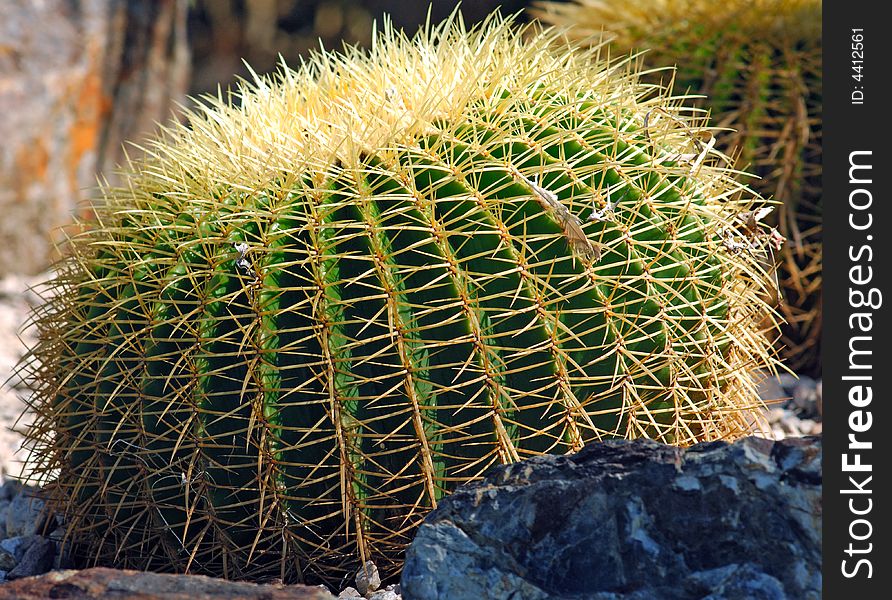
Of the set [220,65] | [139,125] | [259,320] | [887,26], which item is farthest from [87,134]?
[887,26]

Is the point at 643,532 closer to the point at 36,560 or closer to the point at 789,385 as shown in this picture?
the point at 36,560

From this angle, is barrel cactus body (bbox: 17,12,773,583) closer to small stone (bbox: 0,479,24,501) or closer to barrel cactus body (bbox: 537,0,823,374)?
small stone (bbox: 0,479,24,501)

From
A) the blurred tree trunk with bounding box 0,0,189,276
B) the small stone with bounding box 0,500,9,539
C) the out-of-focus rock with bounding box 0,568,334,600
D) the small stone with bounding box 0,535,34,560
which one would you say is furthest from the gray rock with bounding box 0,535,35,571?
the blurred tree trunk with bounding box 0,0,189,276

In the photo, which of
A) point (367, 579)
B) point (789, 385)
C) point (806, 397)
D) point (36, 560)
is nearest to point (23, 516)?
point (36, 560)

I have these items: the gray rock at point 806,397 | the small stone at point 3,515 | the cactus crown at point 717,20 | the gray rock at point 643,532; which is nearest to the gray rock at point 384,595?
the gray rock at point 643,532

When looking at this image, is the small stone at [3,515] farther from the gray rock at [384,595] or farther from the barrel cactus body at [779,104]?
the barrel cactus body at [779,104]

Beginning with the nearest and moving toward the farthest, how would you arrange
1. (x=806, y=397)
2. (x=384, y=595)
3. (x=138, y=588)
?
1. (x=138, y=588)
2. (x=384, y=595)
3. (x=806, y=397)

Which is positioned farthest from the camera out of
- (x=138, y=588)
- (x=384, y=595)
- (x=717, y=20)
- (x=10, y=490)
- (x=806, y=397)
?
(x=717, y=20)
